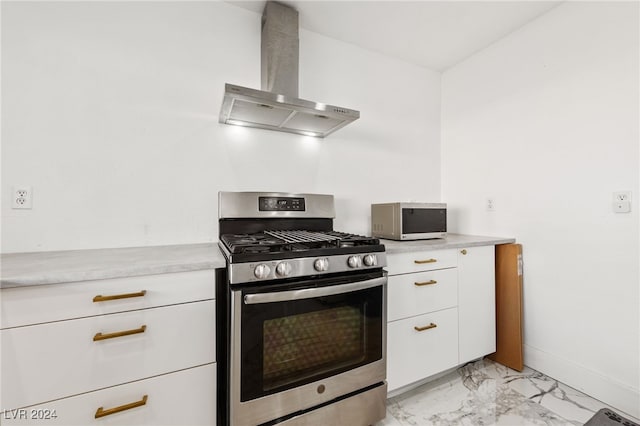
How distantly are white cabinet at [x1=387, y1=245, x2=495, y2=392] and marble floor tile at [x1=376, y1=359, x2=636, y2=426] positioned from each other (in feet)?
0.42

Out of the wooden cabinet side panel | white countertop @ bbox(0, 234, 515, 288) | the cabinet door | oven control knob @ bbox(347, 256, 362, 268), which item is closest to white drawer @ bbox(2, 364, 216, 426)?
white countertop @ bbox(0, 234, 515, 288)

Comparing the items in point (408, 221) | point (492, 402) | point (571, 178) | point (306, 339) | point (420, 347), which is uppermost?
point (571, 178)

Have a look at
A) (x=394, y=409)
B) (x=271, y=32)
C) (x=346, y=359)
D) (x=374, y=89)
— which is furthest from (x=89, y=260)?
(x=374, y=89)

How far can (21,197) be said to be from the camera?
136cm

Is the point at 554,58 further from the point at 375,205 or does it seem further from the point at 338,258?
the point at 338,258

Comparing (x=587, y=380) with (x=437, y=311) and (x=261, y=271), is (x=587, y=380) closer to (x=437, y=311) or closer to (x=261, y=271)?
(x=437, y=311)

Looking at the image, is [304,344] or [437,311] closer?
[304,344]

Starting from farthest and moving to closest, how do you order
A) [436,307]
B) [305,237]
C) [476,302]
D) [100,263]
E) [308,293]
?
1. [476,302]
2. [436,307]
3. [305,237]
4. [308,293]
5. [100,263]

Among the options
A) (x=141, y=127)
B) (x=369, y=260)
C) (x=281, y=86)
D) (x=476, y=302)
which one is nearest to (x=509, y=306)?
(x=476, y=302)

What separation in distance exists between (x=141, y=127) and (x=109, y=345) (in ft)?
3.74

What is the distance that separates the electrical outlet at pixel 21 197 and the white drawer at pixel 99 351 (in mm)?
767

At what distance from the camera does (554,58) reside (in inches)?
74.4

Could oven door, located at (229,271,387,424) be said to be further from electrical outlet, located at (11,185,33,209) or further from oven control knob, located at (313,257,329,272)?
electrical outlet, located at (11,185,33,209)

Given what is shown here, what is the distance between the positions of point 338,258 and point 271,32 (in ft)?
4.70
